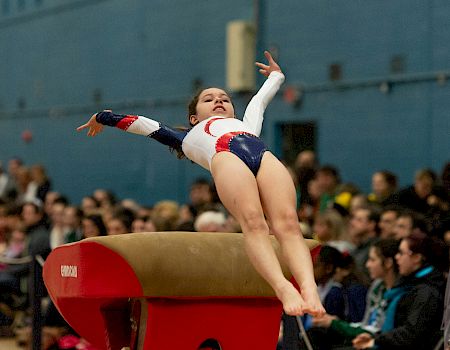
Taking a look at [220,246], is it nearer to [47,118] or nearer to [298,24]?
[298,24]

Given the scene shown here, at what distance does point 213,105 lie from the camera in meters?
5.45

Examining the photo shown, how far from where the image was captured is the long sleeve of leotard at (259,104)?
5.62 metres

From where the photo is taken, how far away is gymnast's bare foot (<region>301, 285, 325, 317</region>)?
436 centimetres

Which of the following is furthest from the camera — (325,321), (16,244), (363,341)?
(16,244)

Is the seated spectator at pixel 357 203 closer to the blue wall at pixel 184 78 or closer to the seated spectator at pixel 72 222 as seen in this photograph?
the blue wall at pixel 184 78

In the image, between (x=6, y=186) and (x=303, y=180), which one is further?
(x=6, y=186)

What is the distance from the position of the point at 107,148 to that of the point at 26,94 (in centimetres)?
317

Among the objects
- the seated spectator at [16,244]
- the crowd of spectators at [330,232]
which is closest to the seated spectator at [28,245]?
the crowd of spectators at [330,232]

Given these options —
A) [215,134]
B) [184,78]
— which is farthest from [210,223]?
[184,78]

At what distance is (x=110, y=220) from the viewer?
884 cm

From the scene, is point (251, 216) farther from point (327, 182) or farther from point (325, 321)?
point (327, 182)

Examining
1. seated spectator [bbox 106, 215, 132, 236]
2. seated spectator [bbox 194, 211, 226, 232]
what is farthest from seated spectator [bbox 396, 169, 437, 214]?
seated spectator [bbox 106, 215, 132, 236]

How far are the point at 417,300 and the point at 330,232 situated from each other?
6.42 feet

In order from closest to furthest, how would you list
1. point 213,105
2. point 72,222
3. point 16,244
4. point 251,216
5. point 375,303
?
point 251,216
point 213,105
point 375,303
point 72,222
point 16,244
